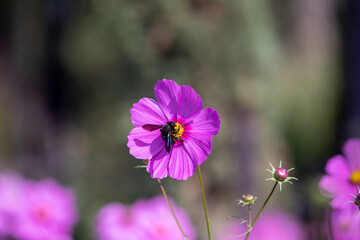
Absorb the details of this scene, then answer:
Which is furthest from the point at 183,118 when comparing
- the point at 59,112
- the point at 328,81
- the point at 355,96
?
the point at 328,81

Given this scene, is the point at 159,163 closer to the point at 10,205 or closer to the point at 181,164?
the point at 181,164

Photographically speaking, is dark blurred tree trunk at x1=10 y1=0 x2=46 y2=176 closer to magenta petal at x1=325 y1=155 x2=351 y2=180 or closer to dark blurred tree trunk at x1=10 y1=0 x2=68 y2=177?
dark blurred tree trunk at x1=10 y1=0 x2=68 y2=177

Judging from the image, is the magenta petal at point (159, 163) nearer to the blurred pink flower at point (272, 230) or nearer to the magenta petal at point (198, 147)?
the magenta petal at point (198, 147)

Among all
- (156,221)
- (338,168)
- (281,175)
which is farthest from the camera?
(156,221)

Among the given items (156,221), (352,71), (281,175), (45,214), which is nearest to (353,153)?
(281,175)

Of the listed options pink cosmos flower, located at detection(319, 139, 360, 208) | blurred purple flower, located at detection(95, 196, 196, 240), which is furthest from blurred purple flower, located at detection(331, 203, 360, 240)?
blurred purple flower, located at detection(95, 196, 196, 240)

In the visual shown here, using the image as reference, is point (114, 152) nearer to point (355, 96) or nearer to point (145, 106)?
point (355, 96)

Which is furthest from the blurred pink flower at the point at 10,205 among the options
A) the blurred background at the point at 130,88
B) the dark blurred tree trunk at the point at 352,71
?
the dark blurred tree trunk at the point at 352,71
